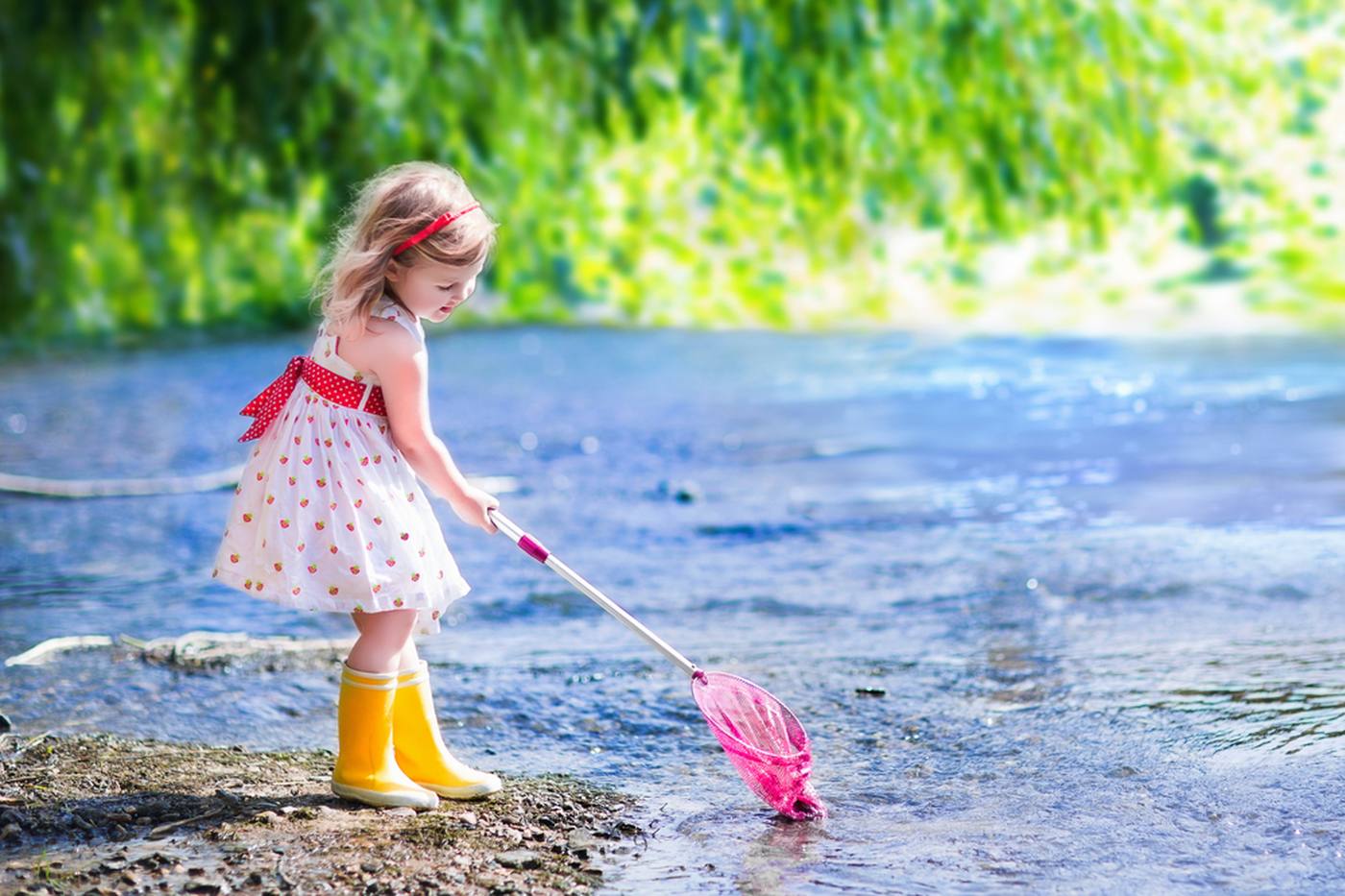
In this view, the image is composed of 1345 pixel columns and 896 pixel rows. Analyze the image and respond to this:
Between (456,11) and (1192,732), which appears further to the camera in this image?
(456,11)

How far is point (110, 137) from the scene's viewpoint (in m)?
8.59

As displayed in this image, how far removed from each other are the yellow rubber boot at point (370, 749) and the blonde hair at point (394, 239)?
0.58m

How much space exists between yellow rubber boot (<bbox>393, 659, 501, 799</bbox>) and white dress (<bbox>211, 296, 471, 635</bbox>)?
154mm

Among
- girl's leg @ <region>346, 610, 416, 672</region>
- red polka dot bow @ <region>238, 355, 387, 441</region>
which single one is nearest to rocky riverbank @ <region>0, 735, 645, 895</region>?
girl's leg @ <region>346, 610, 416, 672</region>

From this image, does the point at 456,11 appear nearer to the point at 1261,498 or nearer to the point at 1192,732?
the point at 1261,498

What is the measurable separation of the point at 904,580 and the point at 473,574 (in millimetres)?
1191

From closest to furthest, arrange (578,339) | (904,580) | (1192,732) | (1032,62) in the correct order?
(1192,732), (904,580), (1032,62), (578,339)

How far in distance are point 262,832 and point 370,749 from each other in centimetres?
24

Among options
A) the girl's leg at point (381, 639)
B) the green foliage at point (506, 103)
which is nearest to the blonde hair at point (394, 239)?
the girl's leg at point (381, 639)

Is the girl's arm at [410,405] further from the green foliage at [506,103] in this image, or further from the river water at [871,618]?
the green foliage at [506,103]

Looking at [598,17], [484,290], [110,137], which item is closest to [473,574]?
[598,17]

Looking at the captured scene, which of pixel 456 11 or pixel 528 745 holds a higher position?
pixel 456 11

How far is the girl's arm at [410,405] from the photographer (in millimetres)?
2947

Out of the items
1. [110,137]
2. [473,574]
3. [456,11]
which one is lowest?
[473,574]
